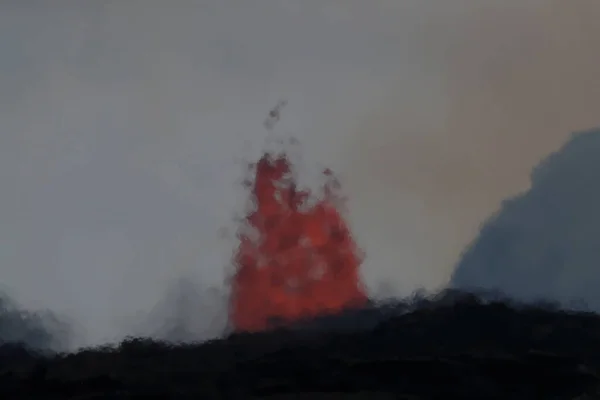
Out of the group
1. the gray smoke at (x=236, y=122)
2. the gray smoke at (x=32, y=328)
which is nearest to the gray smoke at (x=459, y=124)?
the gray smoke at (x=236, y=122)

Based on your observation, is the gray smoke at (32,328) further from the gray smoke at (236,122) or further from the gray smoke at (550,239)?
the gray smoke at (550,239)

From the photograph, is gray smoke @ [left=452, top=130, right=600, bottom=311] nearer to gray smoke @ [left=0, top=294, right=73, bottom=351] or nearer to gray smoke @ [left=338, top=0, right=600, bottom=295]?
gray smoke @ [left=338, top=0, right=600, bottom=295]

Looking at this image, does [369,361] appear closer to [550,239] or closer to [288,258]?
[288,258]

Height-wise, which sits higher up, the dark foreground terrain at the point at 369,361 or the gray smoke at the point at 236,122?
the gray smoke at the point at 236,122

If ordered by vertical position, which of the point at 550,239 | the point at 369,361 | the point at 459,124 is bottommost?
the point at 369,361

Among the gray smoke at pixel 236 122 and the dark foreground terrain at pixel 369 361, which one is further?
the gray smoke at pixel 236 122

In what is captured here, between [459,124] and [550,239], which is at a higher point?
[459,124]

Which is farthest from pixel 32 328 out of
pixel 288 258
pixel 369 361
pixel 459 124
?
pixel 459 124
